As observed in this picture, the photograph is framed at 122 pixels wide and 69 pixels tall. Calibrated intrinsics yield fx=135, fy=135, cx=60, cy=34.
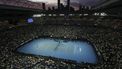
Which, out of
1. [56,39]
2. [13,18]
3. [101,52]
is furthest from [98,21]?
[13,18]

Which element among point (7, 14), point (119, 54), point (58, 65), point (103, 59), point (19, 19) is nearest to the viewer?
point (58, 65)

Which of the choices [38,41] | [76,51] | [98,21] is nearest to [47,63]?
[76,51]

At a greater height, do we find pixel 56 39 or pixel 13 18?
pixel 13 18

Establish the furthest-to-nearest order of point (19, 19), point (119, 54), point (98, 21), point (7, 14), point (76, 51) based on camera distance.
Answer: point (19, 19), point (7, 14), point (98, 21), point (76, 51), point (119, 54)

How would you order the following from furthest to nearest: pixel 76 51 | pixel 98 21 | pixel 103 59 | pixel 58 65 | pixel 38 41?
pixel 98 21
pixel 38 41
pixel 76 51
pixel 103 59
pixel 58 65

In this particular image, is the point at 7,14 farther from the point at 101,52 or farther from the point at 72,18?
the point at 101,52

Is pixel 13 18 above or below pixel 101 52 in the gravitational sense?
above

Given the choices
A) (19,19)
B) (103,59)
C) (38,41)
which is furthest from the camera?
(19,19)

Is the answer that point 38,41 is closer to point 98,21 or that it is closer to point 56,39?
point 56,39

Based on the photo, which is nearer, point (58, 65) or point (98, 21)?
point (58, 65)
